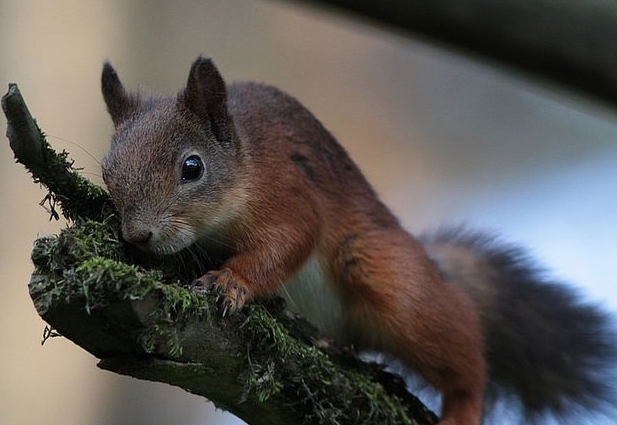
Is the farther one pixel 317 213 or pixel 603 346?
pixel 603 346

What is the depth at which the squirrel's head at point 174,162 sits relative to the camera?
9.32 feet

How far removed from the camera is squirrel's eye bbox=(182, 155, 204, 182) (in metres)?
3.06

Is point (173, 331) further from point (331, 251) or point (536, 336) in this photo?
point (536, 336)

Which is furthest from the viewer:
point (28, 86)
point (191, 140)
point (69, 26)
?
point (69, 26)

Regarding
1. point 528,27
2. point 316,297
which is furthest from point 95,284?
point 528,27

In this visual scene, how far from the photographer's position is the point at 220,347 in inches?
105

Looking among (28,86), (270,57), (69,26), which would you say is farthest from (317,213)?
(270,57)

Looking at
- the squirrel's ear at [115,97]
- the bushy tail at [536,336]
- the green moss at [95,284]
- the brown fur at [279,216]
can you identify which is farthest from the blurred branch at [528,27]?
the green moss at [95,284]

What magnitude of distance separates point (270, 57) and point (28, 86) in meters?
2.73

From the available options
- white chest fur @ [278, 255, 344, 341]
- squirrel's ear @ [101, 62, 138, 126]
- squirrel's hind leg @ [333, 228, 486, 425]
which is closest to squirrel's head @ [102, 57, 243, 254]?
squirrel's ear @ [101, 62, 138, 126]

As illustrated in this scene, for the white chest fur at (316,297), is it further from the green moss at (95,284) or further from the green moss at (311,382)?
the green moss at (95,284)

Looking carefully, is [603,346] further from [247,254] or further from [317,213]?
[247,254]

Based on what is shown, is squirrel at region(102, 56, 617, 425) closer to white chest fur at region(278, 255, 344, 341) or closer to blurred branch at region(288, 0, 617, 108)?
white chest fur at region(278, 255, 344, 341)

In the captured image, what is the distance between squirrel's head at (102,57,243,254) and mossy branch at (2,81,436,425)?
0.09 m
